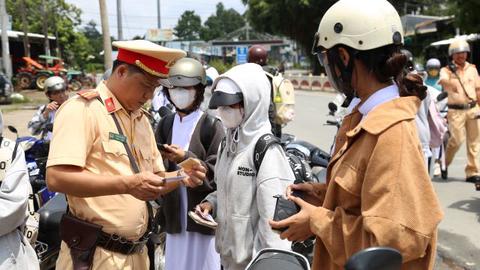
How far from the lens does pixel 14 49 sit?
41250mm

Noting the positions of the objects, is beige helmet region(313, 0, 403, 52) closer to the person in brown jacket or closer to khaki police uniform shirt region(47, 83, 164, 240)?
the person in brown jacket

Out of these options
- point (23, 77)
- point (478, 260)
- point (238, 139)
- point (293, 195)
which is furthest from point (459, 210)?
point (23, 77)

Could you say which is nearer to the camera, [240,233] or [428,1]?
[240,233]

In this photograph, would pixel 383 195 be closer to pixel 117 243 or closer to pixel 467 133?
pixel 117 243

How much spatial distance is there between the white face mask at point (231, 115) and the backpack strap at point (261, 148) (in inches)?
7.3

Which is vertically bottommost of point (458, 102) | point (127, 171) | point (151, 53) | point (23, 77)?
point (23, 77)

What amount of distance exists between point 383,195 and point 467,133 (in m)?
7.34

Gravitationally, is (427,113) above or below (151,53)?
below

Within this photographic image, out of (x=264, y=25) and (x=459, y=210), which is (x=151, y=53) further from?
(x=264, y=25)

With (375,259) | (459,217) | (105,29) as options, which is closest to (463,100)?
(459,217)

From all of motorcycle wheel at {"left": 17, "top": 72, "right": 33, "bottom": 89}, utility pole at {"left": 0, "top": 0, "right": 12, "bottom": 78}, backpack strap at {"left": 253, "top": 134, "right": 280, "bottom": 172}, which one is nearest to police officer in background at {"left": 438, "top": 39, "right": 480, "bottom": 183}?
backpack strap at {"left": 253, "top": 134, "right": 280, "bottom": 172}

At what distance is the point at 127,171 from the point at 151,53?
0.61 m

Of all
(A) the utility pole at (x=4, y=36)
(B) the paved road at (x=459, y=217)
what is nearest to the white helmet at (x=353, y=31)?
(B) the paved road at (x=459, y=217)

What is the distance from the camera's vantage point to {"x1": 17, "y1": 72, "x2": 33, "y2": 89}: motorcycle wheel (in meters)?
30.8
